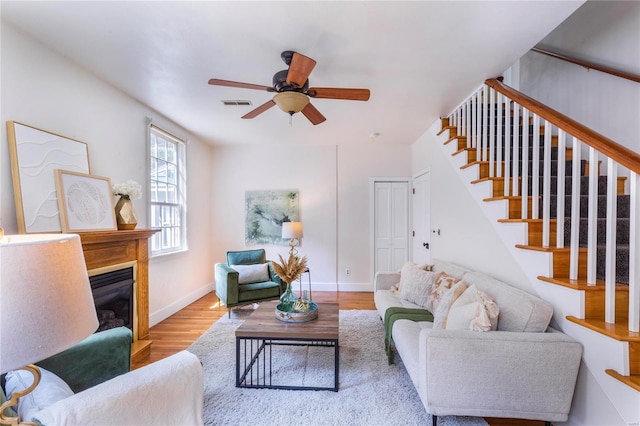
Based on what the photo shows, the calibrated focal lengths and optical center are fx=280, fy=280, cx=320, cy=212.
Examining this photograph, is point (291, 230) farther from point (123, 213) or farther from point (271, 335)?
point (271, 335)

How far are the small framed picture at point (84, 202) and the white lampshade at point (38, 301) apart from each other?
1.90 m

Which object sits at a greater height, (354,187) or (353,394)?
(354,187)

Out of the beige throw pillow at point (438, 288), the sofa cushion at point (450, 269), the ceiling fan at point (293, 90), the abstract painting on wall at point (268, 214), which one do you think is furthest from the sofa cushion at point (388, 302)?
the abstract painting on wall at point (268, 214)

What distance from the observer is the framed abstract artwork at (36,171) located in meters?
1.86

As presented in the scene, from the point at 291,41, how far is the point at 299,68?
0.37 m

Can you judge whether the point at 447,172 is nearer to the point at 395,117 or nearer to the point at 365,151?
the point at 395,117

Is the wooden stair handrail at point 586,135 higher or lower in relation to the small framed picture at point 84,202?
higher

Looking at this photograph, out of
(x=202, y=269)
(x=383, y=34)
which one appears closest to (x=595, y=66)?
(x=383, y=34)

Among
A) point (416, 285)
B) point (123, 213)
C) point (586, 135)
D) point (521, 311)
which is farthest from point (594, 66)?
point (123, 213)

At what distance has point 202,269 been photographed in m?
4.53

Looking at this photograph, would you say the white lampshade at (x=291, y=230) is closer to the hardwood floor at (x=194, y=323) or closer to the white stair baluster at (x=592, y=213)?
the hardwood floor at (x=194, y=323)

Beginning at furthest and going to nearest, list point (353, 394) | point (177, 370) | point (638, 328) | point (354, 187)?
point (354, 187)
point (353, 394)
point (638, 328)
point (177, 370)

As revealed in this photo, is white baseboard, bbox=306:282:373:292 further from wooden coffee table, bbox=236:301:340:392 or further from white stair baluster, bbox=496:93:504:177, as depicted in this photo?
white stair baluster, bbox=496:93:504:177

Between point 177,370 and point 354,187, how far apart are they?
4.05 metres
